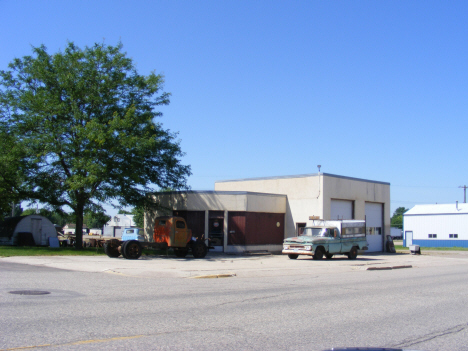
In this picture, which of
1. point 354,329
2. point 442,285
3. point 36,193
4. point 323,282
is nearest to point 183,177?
point 36,193

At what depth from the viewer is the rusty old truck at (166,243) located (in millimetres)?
23750

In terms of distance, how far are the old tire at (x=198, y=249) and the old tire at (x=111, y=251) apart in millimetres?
4188

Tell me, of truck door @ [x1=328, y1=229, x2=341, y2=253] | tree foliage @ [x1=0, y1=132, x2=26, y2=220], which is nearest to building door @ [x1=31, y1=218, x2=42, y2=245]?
tree foliage @ [x1=0, y1=132, x2=26, y2=220]

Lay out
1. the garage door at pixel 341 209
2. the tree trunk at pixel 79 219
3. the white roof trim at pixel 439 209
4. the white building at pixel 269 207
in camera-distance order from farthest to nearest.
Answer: the white roof trim at pixel 439 209 → the garage door at pixel 341 209 → the white building at pixel 269 207 → the tree trunk at pixel 79 219

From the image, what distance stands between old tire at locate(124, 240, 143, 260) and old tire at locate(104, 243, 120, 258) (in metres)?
1.14

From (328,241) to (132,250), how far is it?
1074cm

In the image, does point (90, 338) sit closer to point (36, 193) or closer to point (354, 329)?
point (354, 329)

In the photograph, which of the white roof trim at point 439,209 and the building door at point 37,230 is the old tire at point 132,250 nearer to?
the building door at point 37,230

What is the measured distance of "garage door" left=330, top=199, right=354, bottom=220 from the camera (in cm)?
3453

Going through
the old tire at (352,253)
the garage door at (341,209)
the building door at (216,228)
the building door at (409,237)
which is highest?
the garage door at (341,209)

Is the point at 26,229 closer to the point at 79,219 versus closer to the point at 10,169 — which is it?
the point at 79,219

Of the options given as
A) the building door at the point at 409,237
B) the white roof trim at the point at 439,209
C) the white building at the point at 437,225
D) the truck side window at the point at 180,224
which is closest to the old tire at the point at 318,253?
the truck side window at the point at 180,224

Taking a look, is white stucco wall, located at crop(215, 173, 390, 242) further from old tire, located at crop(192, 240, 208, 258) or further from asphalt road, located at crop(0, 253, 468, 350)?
asphalt road, located at crop(0, 253, 468, 350)

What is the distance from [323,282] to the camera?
15805 mm
